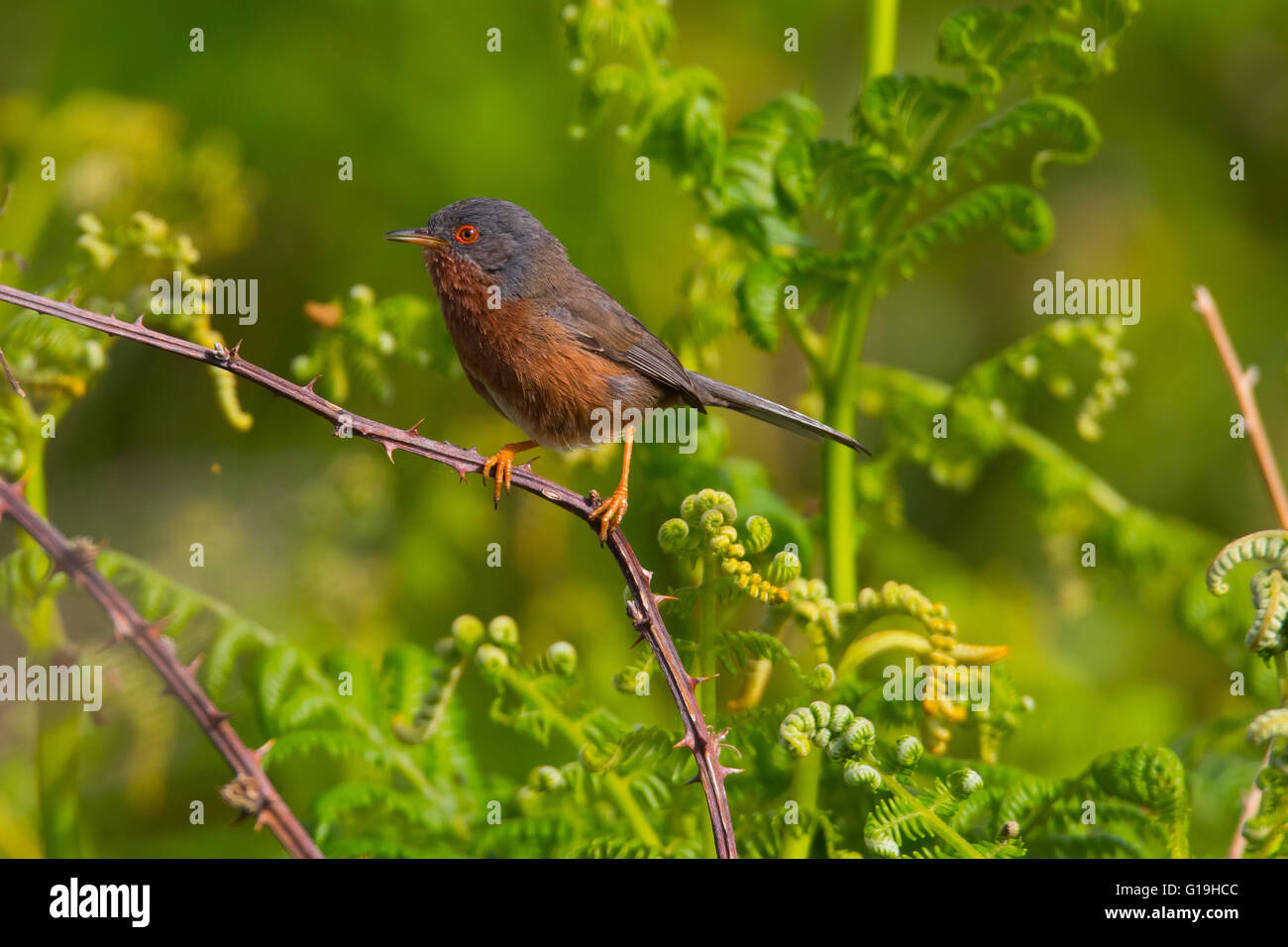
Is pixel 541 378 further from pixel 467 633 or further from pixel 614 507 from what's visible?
pixel 467 633

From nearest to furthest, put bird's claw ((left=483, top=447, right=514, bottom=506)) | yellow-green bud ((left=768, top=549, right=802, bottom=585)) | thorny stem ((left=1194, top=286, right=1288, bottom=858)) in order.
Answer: yellow-green bud ((left=768, top=549, right=802, bottom=585)), thorny stem ((left=1194, top=286, right=1288, bottom=858)), bird's claw ((left=483, top=447, right=514, bottom=506))

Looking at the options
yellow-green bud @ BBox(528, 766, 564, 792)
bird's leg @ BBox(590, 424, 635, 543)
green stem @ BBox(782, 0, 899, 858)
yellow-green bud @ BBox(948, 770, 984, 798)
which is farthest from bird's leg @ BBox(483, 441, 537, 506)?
yellow-green bud @ BBox(948, 770, 984, 798)

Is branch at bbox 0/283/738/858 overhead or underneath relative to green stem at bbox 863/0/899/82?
underneath

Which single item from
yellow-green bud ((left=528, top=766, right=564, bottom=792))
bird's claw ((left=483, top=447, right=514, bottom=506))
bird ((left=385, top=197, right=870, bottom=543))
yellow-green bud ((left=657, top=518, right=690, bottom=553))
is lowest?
yellow-green bud ((left=528, top=766, right=564, bottom=792))

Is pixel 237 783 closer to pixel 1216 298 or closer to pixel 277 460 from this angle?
pixel 277 460

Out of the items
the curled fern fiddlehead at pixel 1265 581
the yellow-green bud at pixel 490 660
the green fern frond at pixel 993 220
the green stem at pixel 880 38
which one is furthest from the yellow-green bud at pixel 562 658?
the green stem at pixel 880 38

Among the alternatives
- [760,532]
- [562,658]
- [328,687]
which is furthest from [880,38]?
[328,687]

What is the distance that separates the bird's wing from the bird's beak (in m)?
0.42

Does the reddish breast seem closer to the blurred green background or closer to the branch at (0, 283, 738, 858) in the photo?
the blurred green background

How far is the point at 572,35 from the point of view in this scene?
3.39 meters

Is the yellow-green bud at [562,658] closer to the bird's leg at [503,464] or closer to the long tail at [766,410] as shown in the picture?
the bird's leg at [503,464]

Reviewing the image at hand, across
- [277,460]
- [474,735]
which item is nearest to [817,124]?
[474,735]

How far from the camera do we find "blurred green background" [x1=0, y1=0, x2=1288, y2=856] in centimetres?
476

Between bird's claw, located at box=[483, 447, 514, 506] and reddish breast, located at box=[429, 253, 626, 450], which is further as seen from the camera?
reddish breast, located at box=[429, 253, 626, 450]
